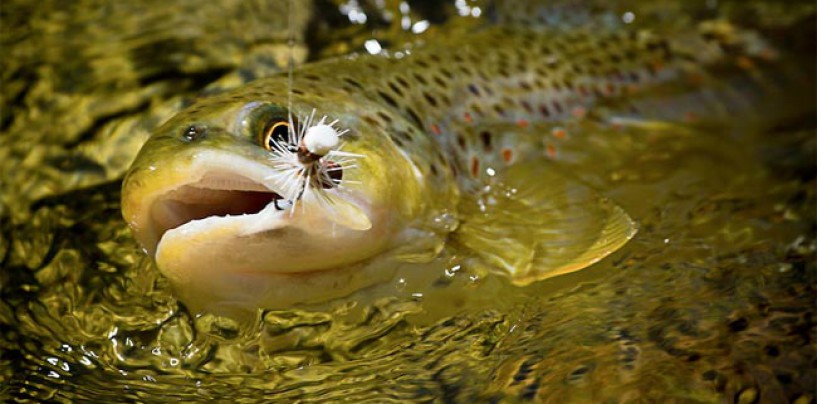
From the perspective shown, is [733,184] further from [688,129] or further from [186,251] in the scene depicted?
[186,251]

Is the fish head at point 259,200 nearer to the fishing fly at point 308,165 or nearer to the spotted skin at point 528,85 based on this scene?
the fishing fly at point 308,165

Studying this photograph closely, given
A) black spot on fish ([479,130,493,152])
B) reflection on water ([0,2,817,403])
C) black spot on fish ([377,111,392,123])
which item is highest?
black spot on fish ([377,111,392,123])

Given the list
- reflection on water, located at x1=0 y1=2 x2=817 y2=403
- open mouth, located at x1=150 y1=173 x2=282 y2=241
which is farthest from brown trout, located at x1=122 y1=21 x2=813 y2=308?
reflection on water, located at x1=0 y1=2 x2=817 y2=403

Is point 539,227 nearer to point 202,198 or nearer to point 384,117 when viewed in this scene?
point 384,117

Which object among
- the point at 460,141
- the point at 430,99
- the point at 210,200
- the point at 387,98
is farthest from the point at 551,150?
the point at 210,200

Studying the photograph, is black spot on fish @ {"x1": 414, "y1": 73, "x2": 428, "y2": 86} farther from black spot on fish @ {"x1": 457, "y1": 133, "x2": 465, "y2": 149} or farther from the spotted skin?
black spot on fish @ {"x1": 457, "y1": 133, "x2": 465, "y2": 149}
